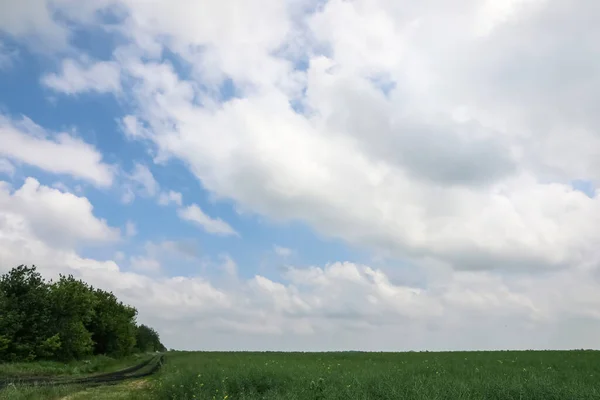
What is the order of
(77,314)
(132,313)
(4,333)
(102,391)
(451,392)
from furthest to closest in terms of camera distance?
1. (132,313)
2. (77,314)
3. (4,333)
4. (102,391)
5. (451,392)

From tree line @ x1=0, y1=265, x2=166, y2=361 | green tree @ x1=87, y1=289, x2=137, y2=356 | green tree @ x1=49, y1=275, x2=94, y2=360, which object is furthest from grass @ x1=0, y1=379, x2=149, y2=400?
green tree @ x1=87, y1=289, x2=137, y2=356

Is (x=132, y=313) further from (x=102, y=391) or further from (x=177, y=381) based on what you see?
(x=177, y=381)

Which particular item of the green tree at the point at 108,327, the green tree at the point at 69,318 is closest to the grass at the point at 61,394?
the green tree at the point at 69,318

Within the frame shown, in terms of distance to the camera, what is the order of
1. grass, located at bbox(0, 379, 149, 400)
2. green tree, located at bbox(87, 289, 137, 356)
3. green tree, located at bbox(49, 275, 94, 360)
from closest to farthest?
grass, located at bbox(0, 379, 149, 400), green tree, located at bbox(49, 275, 94, 360), green tree, located at bbox(87, 289, 137, 356)

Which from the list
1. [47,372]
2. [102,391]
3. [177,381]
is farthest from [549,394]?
[47,372]

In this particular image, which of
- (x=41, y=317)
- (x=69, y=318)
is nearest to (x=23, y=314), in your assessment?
(x=41, y=317)

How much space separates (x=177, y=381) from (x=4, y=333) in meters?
37.0

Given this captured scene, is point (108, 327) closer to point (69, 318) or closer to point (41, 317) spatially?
point (69, 318)

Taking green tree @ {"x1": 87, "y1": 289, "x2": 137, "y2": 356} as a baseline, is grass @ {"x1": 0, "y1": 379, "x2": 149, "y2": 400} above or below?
below

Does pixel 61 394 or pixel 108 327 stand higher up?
pixel 108 327

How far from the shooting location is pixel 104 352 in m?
81.4

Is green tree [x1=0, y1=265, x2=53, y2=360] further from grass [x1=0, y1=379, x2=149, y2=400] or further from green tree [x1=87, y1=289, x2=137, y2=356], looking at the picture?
grass [x1=0, y1=379, x2=149, y2=400]

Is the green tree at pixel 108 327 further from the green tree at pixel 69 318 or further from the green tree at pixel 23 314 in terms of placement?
the green tree at pixel 23 314

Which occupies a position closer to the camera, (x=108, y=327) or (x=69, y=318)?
(x=69, y=318)
